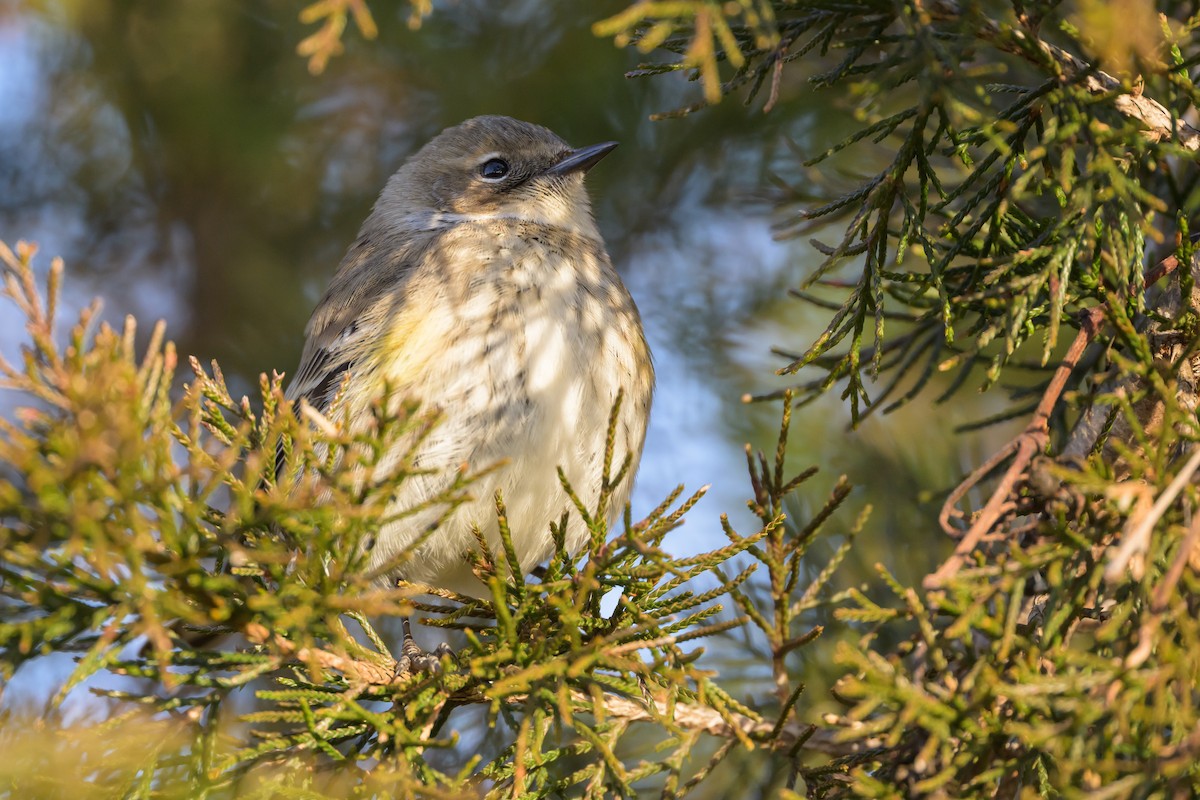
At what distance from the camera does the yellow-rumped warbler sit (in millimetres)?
3721

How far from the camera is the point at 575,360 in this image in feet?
12.7

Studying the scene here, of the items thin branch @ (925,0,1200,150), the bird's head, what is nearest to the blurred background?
the bird's head

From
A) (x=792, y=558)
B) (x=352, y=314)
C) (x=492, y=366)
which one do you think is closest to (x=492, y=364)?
(x=492, y=366)

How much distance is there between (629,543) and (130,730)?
1286 mm

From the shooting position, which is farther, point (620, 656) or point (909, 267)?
point (909, 267)

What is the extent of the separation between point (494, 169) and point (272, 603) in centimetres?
356

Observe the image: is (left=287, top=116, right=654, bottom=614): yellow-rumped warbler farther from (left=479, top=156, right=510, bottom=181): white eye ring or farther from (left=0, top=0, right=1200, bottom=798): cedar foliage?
(left=0, top=0, right=1200, bottom=798): cedar foliage

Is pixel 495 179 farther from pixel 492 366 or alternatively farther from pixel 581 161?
Result: pixel 492 366

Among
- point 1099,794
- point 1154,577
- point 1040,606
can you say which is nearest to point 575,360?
point 1040,606

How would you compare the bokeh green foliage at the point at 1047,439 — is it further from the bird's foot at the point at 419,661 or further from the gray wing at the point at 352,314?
the gray wing at the point at 352,314

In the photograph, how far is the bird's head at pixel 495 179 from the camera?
16.6 ft

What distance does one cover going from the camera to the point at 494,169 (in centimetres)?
538

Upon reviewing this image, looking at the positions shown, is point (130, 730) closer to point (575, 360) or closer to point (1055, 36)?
point (575, 360)

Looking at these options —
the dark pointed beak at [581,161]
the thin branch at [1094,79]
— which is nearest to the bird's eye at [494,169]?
the dark pointed beak at [581,161]
